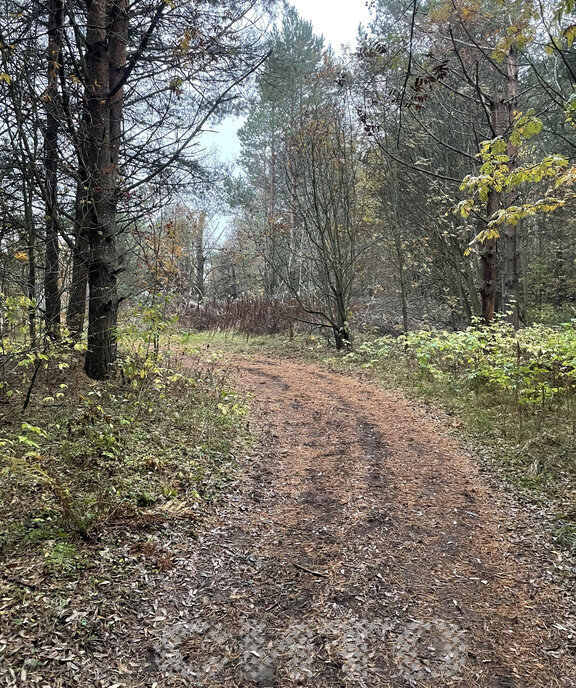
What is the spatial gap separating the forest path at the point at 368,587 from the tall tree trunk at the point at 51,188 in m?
2.84

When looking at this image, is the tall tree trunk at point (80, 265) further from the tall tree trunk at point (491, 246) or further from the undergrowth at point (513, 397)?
the tall tree trunk at point (491, 246)

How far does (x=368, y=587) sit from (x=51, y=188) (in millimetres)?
5387

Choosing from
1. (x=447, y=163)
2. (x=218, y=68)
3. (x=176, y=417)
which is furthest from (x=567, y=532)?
(x=447, y=163)

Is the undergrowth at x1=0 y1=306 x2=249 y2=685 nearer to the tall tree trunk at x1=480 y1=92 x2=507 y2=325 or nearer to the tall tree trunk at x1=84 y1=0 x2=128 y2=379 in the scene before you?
the tall tree trunk at x1=84 y1=0 x2=128 y2=379

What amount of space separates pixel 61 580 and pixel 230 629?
1.07 meters

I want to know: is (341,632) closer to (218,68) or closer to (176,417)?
(176,417)

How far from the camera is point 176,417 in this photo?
532 cm

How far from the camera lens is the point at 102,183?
5.73 m

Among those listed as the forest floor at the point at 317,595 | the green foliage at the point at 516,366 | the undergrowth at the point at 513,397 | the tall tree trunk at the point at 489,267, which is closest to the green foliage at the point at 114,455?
the forest floor at the point at 317,595

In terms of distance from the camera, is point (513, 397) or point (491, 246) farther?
point (491, 246)

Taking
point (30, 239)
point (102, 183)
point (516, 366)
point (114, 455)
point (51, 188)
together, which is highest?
point (102, 183)

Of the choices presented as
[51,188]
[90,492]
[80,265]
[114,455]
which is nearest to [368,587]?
[90,492]

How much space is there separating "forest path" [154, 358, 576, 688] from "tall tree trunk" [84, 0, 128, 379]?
2.76 m

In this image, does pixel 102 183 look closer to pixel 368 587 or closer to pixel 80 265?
pixel 80 265
